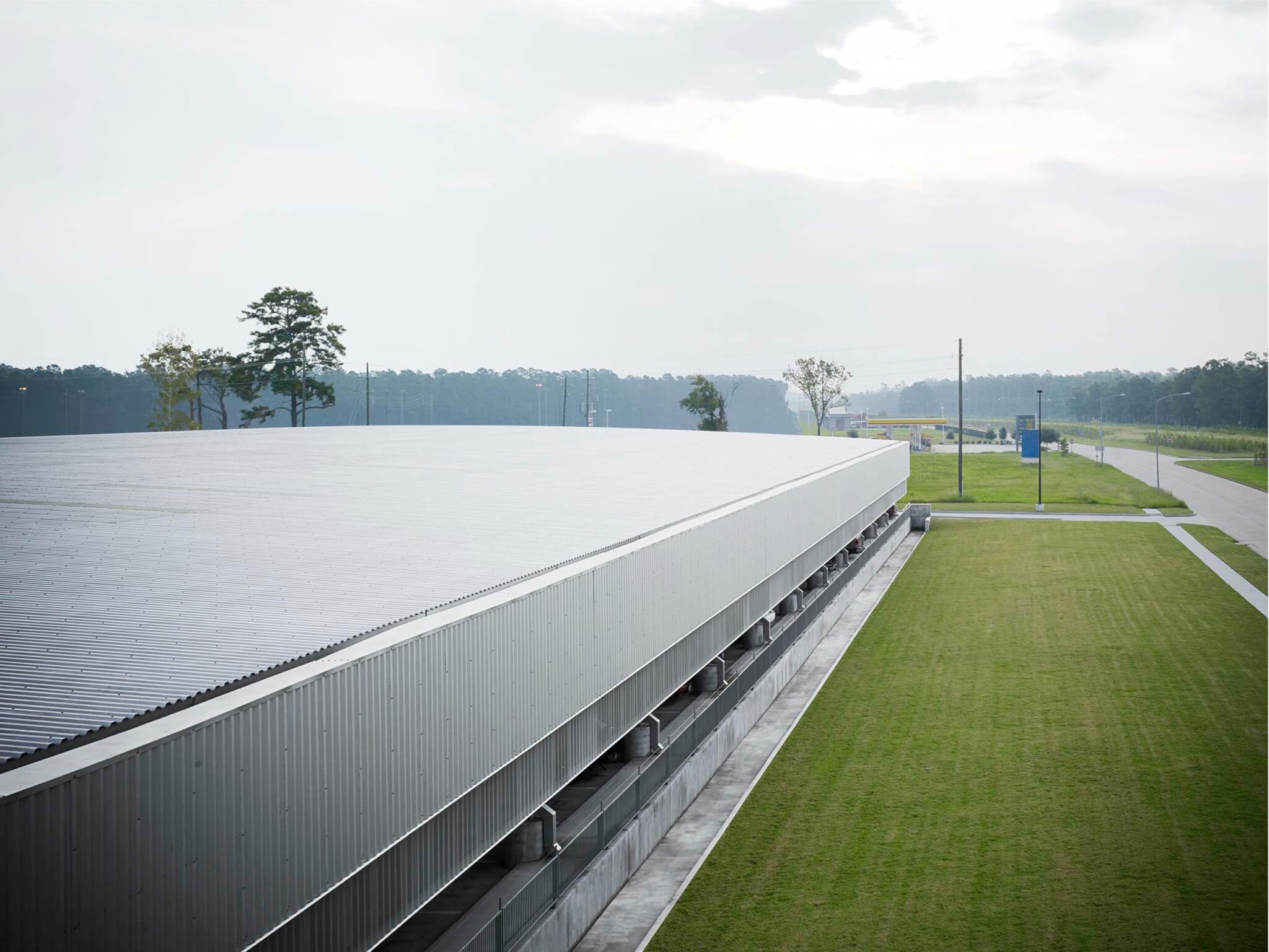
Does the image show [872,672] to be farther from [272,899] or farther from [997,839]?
[272,899]

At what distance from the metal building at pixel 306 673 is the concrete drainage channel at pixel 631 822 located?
761 mm

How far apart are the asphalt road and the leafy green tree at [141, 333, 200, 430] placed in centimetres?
5225

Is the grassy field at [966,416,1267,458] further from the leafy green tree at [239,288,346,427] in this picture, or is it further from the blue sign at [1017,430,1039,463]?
the leafy green tree at [239,288,346,427]

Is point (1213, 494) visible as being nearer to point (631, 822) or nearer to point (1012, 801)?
point (1012, 801)

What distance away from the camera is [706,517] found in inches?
776

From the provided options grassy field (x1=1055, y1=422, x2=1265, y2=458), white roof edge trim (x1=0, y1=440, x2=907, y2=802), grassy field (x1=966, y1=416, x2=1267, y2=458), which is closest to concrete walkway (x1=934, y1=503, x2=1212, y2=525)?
grassy field (x1=966, y1=416, x2=1267, y2=458)

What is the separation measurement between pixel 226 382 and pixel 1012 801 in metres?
57.2

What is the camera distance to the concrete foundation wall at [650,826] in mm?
12305

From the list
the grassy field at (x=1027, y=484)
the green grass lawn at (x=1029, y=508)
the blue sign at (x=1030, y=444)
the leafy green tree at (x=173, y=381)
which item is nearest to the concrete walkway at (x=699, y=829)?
the green grass lawn at (x=1029, y=508)

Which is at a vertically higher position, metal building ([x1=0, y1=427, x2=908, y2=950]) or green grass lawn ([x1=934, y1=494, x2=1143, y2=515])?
metal building ([x1=0, y1=427, x2=908, y2=950])

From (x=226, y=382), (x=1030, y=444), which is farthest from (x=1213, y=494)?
(x=226, y=382)

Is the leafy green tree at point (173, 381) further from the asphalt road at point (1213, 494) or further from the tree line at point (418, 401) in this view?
the asphalt road at point (1213, 494)

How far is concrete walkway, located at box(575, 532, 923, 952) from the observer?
44.1 feet

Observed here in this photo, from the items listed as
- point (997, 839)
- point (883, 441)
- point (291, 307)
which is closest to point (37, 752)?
point (997, 839)
